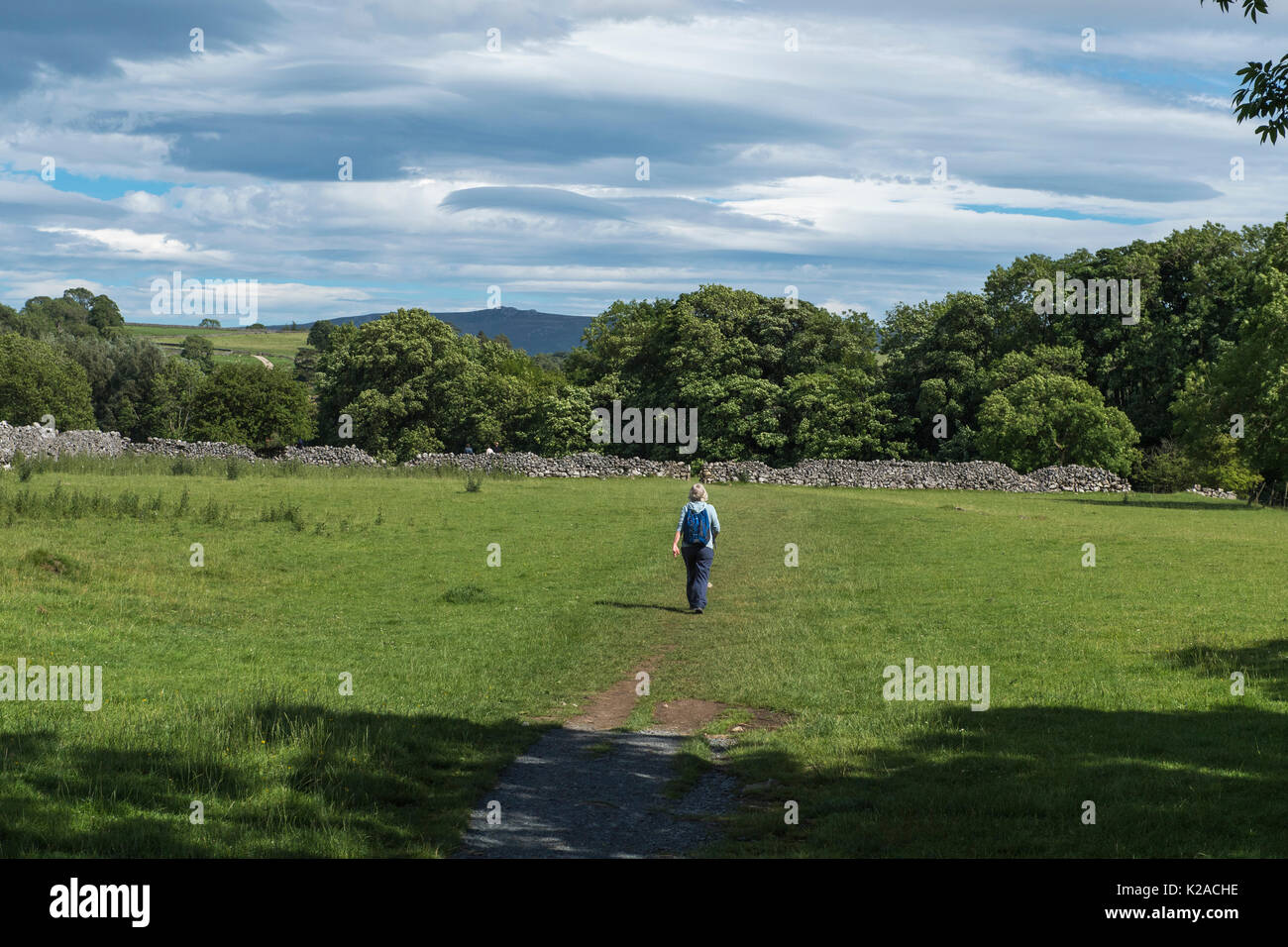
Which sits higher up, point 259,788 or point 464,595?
point 259,788

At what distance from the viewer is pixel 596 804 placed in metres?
8.23

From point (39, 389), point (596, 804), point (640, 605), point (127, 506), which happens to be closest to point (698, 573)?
point (640, 605)

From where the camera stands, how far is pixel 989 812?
788cm

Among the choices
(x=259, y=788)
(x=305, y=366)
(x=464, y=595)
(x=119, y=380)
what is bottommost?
(x=464, y=595)

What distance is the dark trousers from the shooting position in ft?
59.3

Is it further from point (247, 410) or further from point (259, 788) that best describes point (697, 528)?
point (247, 410)

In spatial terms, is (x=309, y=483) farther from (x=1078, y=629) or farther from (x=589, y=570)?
(x=1078, y=629)

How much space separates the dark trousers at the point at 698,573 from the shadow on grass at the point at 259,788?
26.6 ft

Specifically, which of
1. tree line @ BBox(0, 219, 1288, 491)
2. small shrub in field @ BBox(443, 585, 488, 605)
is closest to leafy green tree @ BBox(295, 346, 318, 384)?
tree line @ BBox(0, 219, 1288, 491)

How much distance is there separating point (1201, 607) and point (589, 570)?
11660 millimetres

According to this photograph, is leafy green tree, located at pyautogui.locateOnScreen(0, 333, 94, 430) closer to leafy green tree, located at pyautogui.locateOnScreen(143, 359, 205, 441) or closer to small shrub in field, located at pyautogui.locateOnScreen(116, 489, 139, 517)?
leafy green tree, located at pyautogui.locateOnScreen(143, 359, 205, 441)

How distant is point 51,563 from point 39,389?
7865 cm

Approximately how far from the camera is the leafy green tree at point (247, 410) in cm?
8438
